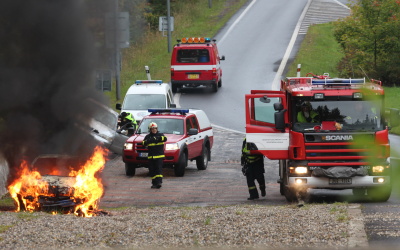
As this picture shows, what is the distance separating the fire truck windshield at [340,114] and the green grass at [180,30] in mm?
22851

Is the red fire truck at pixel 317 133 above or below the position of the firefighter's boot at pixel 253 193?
above

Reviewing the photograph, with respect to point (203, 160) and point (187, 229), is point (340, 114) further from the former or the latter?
point (203, 160)

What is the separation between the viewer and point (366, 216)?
488 inches

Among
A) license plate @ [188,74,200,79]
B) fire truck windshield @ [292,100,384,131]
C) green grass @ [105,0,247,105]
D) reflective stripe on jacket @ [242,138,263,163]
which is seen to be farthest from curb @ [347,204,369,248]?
green grass @ [105,0,247,105]

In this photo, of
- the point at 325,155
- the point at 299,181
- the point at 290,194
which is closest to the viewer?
the point at 325,155

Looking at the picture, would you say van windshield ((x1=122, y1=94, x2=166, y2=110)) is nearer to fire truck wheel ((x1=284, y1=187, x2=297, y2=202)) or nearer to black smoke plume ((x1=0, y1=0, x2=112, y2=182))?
fire truck wheel ((x1=284, y1=187, x2=297, y2=202))

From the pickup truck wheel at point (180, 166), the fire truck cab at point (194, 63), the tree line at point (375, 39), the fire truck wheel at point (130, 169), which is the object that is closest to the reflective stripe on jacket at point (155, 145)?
the pickup truck wheel at point (180, 166)

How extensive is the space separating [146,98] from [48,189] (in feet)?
47.5

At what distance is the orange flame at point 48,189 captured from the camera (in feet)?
43.8

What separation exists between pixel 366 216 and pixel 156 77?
3010cm

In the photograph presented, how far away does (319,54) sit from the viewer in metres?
45.7

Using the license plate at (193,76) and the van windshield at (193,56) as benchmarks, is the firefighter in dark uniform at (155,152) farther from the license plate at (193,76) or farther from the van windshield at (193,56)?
the license plate at (193,76)

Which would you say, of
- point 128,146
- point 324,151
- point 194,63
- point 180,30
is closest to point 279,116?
point 324,151

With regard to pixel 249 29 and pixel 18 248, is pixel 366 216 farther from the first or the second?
pixel 249 29
